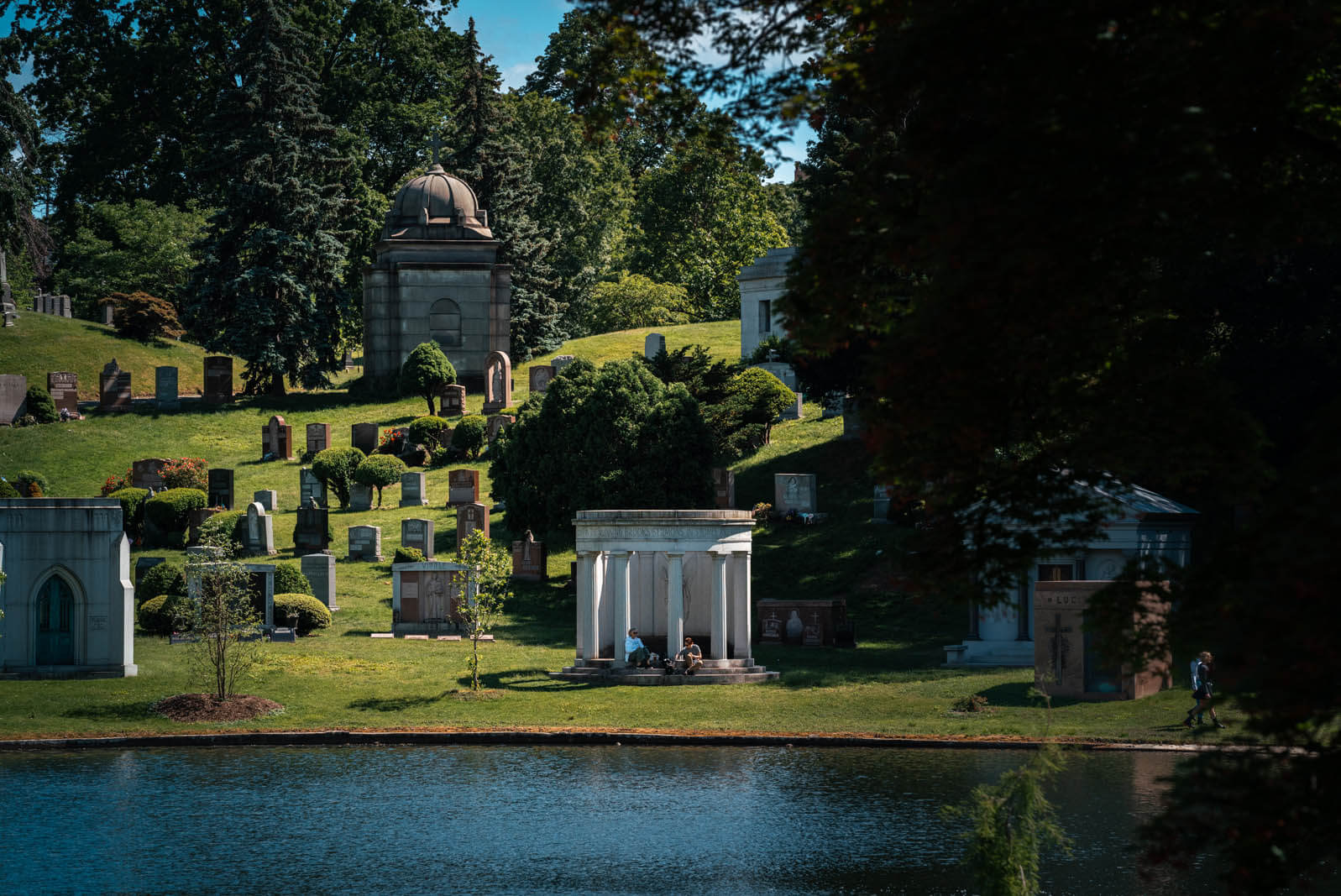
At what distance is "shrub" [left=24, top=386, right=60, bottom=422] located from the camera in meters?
52.7

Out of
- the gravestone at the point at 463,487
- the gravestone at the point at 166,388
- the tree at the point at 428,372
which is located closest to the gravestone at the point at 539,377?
the tree at the point at 428,372

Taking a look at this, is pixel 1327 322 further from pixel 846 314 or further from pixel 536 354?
pixel 536 354

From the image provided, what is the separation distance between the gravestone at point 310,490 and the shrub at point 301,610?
12.1 m

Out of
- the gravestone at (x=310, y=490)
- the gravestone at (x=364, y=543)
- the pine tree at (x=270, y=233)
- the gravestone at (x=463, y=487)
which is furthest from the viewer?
the pine tree at (x=270, y=233)

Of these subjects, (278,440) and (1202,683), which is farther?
(278,440)

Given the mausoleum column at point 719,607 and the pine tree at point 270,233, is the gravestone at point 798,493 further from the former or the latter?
the pine tree at point 270,233

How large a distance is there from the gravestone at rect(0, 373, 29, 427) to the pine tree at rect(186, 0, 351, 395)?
8.70 m

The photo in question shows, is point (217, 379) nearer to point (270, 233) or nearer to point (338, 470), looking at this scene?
point (270, 233)

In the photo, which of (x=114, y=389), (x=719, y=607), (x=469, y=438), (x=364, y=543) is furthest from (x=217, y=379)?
(x=719, y=607)

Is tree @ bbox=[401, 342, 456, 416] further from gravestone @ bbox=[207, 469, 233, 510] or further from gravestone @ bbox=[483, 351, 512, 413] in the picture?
gravestone @ bbox=[207, 469, 233, 510]

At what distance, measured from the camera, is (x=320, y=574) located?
3503cm

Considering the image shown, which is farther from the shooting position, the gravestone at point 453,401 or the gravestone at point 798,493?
the gravestone at point 453,401

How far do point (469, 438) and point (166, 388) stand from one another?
13267 mm

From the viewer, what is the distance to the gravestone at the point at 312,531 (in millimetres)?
40969
